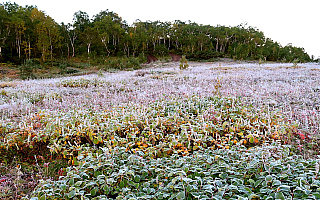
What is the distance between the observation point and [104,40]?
5556cm

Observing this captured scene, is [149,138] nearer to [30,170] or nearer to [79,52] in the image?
[30,170]

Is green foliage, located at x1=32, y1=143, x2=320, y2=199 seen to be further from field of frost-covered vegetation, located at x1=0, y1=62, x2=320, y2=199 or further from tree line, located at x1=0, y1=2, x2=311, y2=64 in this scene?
tree line, located at x1=0, y1=2, x2=311, y2=64

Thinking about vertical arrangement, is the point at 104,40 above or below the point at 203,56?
above

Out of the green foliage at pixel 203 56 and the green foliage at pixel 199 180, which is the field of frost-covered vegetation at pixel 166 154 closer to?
the green foliage at pixel 199 180

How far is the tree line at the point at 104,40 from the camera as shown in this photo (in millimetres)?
39375

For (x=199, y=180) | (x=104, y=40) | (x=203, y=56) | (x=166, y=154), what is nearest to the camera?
(x=199, y=180)

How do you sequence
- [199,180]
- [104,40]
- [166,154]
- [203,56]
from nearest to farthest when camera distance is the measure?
1. [199,180]
2. [166,154]
3. [203,56]
4. [104,40]

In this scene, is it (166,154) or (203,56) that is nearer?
(166,154)

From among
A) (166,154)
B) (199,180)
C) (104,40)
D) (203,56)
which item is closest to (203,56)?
(203,56)

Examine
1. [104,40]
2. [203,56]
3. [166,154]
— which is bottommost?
[166,154]

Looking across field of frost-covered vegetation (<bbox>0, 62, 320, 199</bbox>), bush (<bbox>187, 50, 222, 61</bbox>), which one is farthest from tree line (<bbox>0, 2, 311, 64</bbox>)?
field of frost-covered vegetation (<bbox>0, 62, 320, 199</bbox>)

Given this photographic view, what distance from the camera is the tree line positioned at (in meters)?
39.4

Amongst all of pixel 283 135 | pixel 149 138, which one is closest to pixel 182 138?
pixel 149 138

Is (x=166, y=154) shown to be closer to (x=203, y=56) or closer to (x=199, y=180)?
(x=199, y=180)
